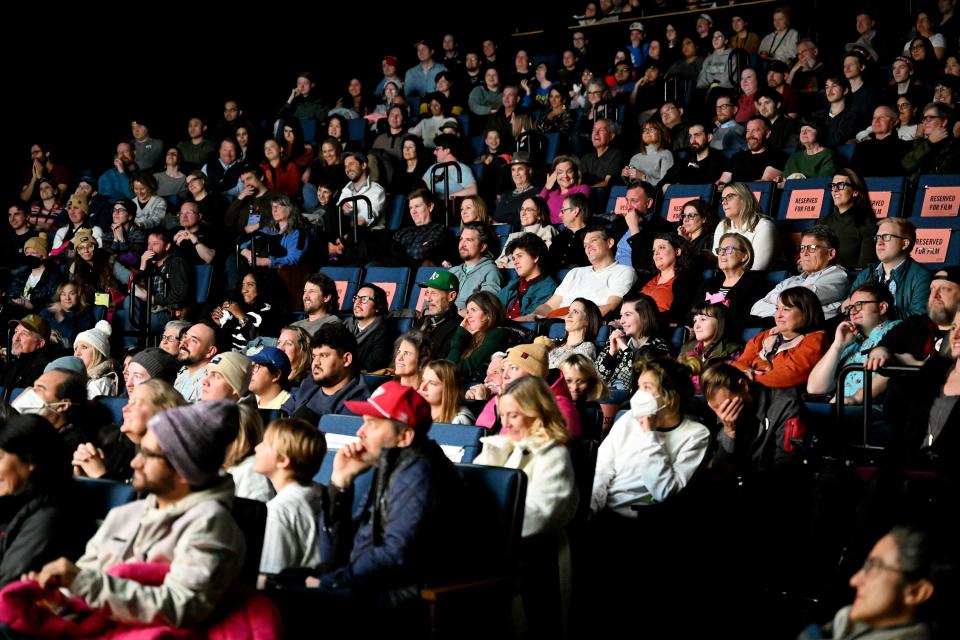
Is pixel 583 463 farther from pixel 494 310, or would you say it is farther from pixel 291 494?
pixel 494 310

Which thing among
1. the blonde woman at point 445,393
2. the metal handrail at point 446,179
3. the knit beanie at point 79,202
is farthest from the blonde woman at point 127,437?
the knit beanie at point 79,202

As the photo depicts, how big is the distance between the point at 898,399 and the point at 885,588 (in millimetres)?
2011

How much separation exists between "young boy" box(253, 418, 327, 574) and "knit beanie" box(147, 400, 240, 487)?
1.84 ft

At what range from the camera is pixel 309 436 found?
3.77m

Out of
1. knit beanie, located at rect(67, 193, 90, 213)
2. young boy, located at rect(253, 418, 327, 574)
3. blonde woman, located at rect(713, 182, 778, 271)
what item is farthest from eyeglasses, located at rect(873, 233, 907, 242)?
knit beanie, located at rect(67, 193, 90, 213)

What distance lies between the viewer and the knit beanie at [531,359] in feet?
16.5

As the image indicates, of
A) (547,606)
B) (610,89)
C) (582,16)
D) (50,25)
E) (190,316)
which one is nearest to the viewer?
(547,606)

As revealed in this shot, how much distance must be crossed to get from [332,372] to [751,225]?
2.90 meters

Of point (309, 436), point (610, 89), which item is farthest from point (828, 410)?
point (610, 89)

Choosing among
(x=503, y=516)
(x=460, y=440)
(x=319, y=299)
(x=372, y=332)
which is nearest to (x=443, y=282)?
(x=372, y=332)

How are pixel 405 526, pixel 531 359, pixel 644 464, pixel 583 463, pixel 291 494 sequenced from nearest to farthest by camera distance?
1. pixel 405 526
2. pixel 291 494
3. pixel 583 463
4. pixel 644 464
5. pixel 531 359

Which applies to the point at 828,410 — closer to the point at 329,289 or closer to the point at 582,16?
the point at 329,289

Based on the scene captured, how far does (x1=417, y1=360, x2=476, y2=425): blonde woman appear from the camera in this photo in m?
4.92

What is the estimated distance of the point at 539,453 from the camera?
380 centimetres
